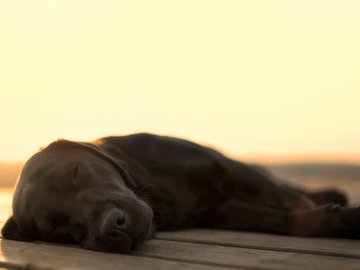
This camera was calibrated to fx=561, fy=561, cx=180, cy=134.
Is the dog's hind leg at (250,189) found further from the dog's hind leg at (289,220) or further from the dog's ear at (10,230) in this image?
the dog's ear at (10,230)

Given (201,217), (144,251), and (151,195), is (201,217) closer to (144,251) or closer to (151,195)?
(151,195)

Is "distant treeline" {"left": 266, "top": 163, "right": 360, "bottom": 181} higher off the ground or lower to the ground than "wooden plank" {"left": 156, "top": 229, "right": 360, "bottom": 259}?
lower

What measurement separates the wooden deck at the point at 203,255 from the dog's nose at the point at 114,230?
0.20ft

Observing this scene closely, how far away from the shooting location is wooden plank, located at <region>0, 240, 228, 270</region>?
2207mm

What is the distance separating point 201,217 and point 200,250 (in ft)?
3.59

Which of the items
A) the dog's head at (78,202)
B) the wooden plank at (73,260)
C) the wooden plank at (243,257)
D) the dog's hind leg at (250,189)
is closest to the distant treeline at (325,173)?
the dog's hind leg at (250,189)

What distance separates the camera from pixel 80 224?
2.71m

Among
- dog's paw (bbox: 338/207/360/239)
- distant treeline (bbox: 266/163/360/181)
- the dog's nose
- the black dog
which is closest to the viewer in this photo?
the dog's nose

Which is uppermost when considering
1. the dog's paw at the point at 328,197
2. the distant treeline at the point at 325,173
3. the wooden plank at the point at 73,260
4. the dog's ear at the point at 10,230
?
the dog's paw at the point at 328,197

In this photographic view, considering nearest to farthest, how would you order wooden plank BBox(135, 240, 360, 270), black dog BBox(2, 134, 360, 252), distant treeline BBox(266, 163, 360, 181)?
wooden plank BBox(135, 240, 360, 270), black dog BBox(2, 134, 360, 252), distant treeline BBox(266, 163, 360, 181)

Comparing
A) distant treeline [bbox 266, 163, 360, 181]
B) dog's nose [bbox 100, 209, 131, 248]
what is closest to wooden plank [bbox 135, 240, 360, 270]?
dog's nose [bbox 100, 209, 131, 248]

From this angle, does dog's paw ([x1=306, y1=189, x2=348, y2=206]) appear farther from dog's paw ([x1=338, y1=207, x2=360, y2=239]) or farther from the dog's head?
the dog's head

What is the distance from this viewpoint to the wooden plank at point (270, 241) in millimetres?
2490

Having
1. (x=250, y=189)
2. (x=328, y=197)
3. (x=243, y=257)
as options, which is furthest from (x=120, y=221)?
(x=328, y=197)
